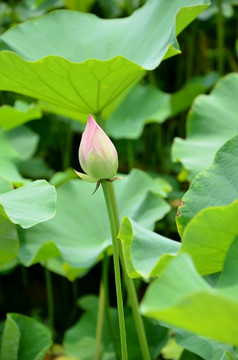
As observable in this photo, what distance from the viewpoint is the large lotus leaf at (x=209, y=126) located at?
1.27 metres

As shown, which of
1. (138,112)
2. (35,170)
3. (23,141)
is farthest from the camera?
(138,112)

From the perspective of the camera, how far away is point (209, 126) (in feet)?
4.51

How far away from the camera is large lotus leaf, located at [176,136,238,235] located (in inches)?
30.5

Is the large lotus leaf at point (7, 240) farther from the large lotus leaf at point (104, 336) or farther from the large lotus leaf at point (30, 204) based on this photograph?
the large lotus leaf at point (104, 336)

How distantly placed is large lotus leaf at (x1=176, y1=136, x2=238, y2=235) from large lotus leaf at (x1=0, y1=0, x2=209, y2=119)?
0.25 meters

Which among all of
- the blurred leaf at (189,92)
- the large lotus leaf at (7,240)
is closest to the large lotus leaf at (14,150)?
the large lotus leaf at (7,240)

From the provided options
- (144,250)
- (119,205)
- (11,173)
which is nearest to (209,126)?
(119,205)

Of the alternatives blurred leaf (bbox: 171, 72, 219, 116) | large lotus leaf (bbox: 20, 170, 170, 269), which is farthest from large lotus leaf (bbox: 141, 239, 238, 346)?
blurred leaf (bbox: 171, 72, 219, 116)

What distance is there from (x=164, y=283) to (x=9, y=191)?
48 centimetres

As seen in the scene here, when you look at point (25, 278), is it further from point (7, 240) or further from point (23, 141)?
point (7, 240)

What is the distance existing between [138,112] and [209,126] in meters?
0.69

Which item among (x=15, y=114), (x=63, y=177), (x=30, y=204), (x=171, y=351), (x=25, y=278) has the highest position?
(x=30, y=204)

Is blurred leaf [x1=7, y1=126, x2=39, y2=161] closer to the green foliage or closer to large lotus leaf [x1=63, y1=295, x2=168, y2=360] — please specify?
the green foliage

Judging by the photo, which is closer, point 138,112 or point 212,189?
point 212,189
